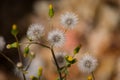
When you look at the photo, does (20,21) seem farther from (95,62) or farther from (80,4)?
(95,62)

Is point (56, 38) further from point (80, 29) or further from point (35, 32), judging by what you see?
Result: point (80, 29)

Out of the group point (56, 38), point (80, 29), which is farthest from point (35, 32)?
point (80, 29)

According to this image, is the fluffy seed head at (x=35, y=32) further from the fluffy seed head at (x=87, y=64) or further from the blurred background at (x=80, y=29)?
the blurred background at (x=80, y=29)

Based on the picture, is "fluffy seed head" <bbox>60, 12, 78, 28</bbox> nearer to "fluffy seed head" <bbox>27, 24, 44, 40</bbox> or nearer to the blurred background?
"fluffy seed head" <bbox>27, 24, 44, 40</bbox>

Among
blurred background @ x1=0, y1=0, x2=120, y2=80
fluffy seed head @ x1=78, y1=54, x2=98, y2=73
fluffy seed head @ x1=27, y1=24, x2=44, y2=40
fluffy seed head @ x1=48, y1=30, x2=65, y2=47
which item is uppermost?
fluffy seed head @ x1=27, y1=24, x2=44, y2=40

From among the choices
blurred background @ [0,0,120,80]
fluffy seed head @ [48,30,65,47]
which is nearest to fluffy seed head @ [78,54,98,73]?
fluffy seed head @ [48,30,65,47]

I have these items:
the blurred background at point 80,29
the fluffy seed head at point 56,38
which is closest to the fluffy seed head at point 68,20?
the fluffy seed head at point 56,38
